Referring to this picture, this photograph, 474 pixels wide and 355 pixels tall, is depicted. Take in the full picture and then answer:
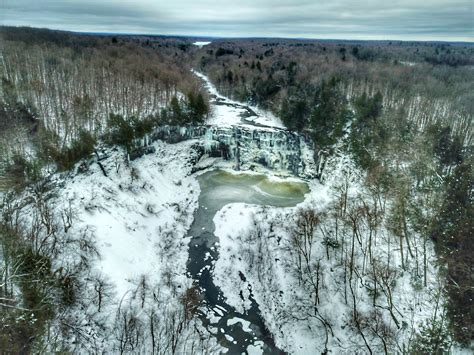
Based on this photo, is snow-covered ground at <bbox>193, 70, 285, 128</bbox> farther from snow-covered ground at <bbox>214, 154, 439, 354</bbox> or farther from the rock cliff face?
snow-covered ground at <bbox>214, 154, 439, 354</bbox>

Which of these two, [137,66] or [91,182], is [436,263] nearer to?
[91,182]

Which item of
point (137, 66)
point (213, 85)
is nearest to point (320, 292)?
point (137, 66)

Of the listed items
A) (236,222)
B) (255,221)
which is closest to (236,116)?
(236,222)

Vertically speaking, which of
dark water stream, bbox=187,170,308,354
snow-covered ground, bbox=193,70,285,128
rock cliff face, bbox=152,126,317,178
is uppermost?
snow-covered ground, bbox=193,70,285,128

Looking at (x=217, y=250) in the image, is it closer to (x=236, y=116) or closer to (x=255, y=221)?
(x=255, y=221)

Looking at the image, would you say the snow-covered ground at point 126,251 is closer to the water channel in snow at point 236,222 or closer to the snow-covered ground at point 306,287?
the water channel in snow at point 236,222

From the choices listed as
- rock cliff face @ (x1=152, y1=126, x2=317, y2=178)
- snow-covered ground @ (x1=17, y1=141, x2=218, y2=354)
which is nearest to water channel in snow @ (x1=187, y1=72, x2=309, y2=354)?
snow-covered ground @ (x1=17, y1=141, x2=218, y2=354)
